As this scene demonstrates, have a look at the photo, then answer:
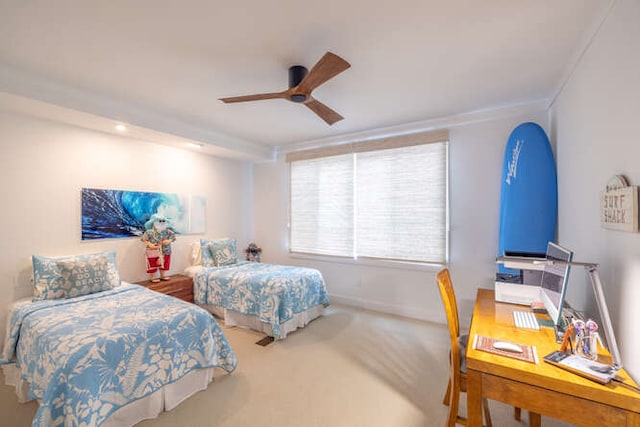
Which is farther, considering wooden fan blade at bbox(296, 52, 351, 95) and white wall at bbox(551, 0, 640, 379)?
wooden fan blade at bbox(296, 52, 351, 95)

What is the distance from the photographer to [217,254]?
3947 millimetres

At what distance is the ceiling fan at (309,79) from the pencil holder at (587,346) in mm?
1896

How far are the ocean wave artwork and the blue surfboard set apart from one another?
408 cm

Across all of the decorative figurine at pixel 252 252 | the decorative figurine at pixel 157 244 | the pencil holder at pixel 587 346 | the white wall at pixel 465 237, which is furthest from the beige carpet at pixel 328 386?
the decorative figurine at pixel 252 252

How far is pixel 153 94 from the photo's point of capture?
269 cm

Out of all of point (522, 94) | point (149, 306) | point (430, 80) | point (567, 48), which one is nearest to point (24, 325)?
point (149, 306)

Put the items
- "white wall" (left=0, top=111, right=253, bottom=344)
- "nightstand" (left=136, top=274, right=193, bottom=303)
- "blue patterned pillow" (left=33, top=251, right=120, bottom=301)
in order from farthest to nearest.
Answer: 1. "nightstand" (left=136, top=274, right=193, bottom=303)
2. "white wall" (left=0, top=111, right=253, bottom=344)
3. "blue patterned pillow" (left=33, top=251, right=120, bottom=301)

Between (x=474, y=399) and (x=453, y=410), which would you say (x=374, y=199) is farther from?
(x=474, y=399)

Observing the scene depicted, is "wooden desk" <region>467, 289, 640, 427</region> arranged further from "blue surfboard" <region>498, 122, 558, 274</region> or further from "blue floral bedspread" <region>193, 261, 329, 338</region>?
"blue floral bedspread" <region>193, 261, 329, 338</region>

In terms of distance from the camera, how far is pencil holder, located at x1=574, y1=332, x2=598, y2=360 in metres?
1.23

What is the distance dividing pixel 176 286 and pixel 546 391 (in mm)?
3685

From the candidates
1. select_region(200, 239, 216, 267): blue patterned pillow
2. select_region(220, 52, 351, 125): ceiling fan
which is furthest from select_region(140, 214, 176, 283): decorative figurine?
select_region(220, 52, 351, 125): ceiling fan

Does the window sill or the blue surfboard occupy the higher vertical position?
the blue surfboard

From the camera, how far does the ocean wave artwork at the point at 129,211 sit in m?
3.10
